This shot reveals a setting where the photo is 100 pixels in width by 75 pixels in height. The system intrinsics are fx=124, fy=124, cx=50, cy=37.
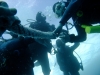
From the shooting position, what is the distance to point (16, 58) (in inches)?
189

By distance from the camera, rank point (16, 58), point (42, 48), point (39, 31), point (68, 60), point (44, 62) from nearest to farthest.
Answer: point (39, 31) < point (16, 58) < point (42, 48) < point (44, 62) < point (68, 60)

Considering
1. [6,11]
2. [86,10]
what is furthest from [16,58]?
[6,11]

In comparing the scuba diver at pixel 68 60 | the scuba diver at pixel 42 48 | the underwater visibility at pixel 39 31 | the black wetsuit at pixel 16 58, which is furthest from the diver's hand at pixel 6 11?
the scuba diver at pixel 68 60

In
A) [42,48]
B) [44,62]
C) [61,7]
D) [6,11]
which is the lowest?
[44,62]

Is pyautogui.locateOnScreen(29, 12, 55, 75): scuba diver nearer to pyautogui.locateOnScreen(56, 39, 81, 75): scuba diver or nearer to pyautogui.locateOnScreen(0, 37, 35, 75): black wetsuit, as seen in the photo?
pyautogui.locateOnScreen(0, 37, 35, 75): black wetsuit

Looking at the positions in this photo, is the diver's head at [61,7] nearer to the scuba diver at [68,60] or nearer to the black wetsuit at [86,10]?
the black wetsuit at [86,10]

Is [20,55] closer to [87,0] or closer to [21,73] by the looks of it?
[21,73]

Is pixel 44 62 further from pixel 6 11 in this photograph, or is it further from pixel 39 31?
pixel 6 11

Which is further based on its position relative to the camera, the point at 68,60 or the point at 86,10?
the point at 68,60

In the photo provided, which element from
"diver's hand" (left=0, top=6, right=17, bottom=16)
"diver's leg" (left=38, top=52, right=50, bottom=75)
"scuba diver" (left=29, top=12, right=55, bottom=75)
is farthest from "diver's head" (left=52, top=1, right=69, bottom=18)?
"diver's leg" (left=38, top=52, right=50, bottom=75)

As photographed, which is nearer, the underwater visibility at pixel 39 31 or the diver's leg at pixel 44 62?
the underwater visibility at pixel 39 31

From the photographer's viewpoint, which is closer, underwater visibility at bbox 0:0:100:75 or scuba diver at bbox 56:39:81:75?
underwater visibility at bbox 0:0:100:75

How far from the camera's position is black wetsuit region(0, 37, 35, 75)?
447cm

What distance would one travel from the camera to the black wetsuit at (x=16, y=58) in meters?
4.47
